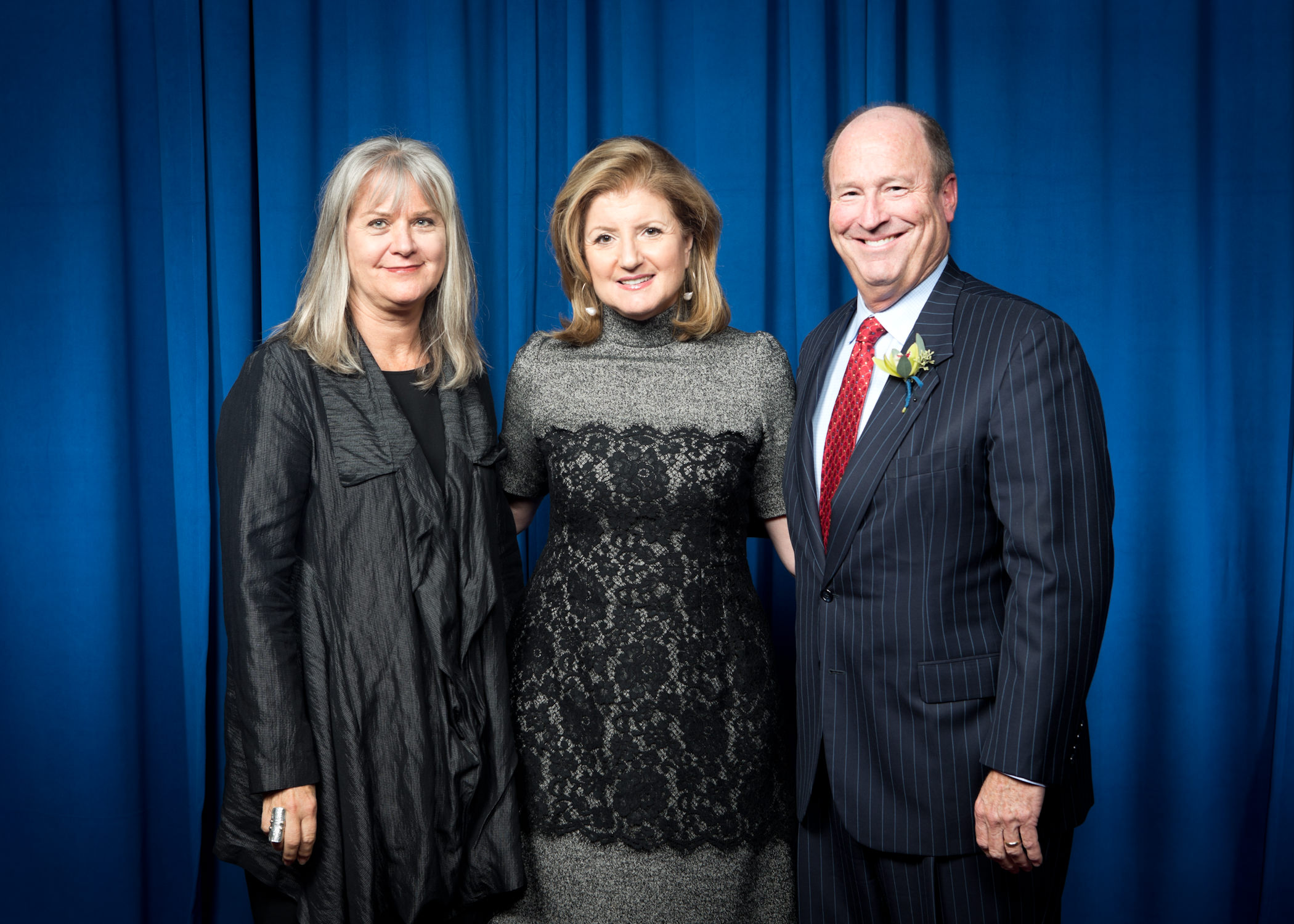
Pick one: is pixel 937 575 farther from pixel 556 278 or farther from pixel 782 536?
pixel 556 278

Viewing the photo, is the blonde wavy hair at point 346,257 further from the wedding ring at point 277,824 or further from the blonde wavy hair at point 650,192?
the wedding ring at point 277,824

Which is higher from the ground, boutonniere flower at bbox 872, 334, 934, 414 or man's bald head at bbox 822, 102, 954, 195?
man's bald head at bbox 822, 102, 954, 195

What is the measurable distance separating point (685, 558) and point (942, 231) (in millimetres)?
694

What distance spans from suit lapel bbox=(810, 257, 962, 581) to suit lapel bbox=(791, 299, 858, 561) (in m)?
0.07

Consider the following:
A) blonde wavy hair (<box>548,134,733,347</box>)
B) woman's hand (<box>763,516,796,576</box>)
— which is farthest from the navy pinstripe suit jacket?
blonde wavy hair (<box>548,134,733,347</box>)

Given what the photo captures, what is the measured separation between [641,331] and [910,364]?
24.5 inches

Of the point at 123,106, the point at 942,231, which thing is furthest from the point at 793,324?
the point at 123,106

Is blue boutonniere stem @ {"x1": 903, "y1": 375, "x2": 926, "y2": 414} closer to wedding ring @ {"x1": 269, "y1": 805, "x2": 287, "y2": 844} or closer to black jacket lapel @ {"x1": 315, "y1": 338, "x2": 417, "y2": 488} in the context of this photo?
black jacket lapel @ {"x1": 315, "y1": 338, "x2": 417, "y2": 488}

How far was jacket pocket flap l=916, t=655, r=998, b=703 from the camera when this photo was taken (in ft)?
4.57

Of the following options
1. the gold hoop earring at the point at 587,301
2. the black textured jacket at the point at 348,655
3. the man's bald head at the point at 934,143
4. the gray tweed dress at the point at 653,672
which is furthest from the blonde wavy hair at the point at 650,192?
the black textured jacket at the point at 348,655

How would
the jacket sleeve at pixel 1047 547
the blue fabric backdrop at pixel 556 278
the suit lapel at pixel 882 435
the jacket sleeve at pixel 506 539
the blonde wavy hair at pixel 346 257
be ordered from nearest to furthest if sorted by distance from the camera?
the jacket sleeve at pixel 1047 547
the suit lapel at pixel 882 435
the blonde wavy hair at pixel 346 257
the jacket sleeve at pixel 506 539
the blue fabric backdrop at pixel 556 278

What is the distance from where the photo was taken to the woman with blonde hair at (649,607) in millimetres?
1671

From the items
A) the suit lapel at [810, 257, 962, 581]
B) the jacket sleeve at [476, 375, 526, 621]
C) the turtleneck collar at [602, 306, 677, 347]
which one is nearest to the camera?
the suit lapel at [810, 257, 962, 581]

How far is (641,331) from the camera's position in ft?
6.25
